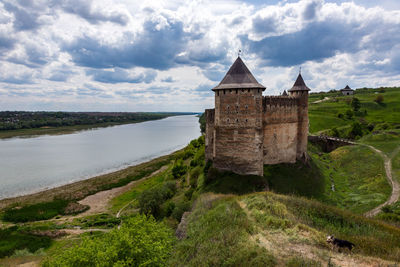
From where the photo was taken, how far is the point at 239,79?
16.8 m

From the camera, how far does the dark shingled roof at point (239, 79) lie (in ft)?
53.7

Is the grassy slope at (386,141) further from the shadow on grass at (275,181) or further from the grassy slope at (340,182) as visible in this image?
the shadow on grass at (275,181)

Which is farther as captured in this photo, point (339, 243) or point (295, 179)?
point (295, 179)

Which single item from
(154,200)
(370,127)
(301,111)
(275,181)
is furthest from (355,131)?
(154,200)

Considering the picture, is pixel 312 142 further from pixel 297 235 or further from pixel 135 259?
pixel 135 259

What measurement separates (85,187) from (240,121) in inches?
949

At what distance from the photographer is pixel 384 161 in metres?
23.7

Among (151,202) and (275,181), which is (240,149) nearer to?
(275,181)

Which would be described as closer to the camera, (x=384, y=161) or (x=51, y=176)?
(x=384, y=161)

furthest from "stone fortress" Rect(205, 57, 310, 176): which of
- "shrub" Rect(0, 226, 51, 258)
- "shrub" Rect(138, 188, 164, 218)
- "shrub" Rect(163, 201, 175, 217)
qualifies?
"shrub" Rect(0, 226, 51, 258)

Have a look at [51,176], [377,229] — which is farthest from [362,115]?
[51,176]

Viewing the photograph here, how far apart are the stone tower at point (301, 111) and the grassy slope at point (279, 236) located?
12.7 m

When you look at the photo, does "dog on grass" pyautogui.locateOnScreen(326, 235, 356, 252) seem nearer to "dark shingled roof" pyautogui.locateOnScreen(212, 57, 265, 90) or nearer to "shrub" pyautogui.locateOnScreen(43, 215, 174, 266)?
"shrub" pyautogui.locateOnScreen(43, 215, 174, 266)

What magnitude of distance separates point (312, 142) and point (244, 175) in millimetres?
23779
